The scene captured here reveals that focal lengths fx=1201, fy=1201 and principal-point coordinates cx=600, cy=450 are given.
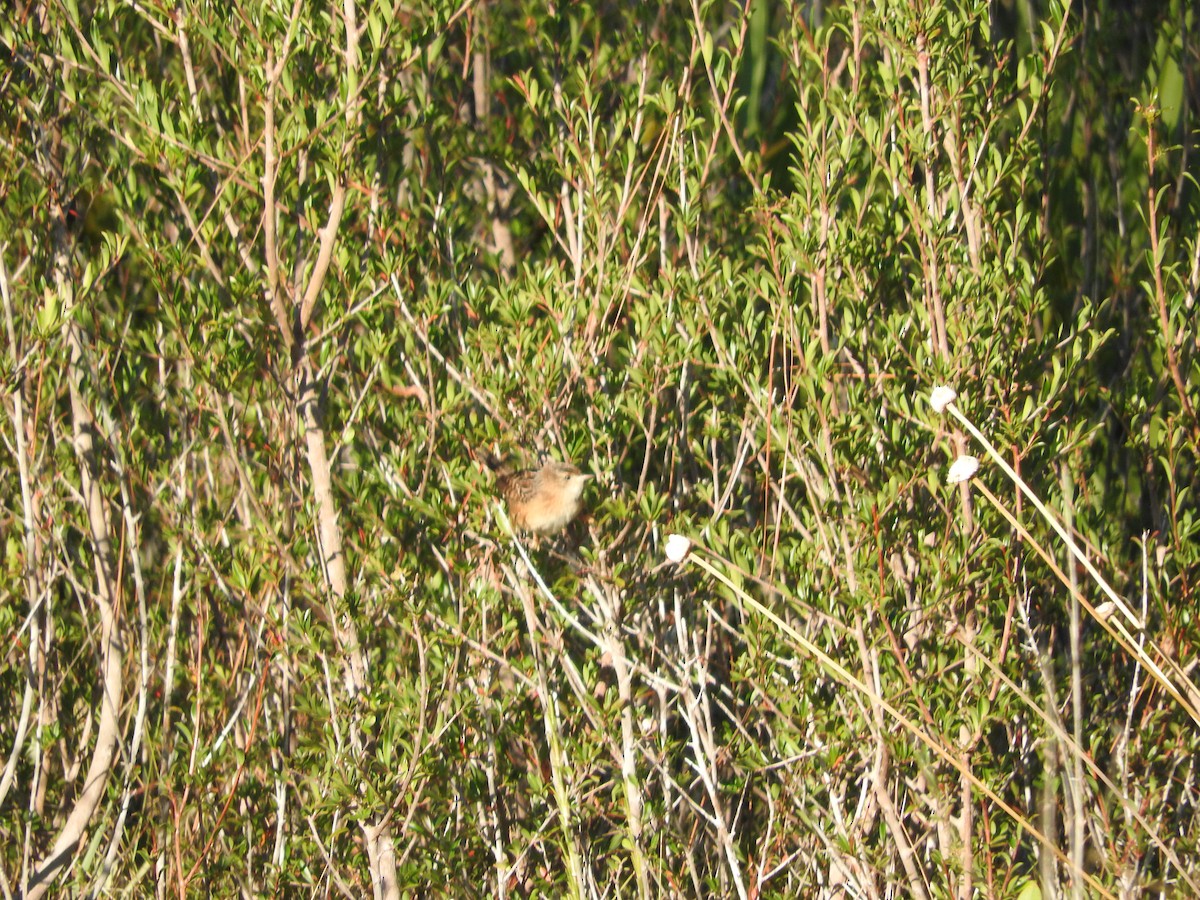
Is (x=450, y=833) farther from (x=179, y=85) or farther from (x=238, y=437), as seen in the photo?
(x=179, y=85)

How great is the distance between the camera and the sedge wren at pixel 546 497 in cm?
301

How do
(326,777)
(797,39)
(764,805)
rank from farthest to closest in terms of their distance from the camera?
(764,805) → (797,39) → (326,777)

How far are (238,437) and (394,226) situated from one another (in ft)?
2.53

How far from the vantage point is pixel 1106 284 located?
13.3 feet

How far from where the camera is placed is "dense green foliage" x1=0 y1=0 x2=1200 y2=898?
2.96 m

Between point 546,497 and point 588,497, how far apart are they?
→ 119 mm

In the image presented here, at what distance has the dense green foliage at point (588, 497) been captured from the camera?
9.71 ft

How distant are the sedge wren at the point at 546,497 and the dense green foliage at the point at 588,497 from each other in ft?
0.24

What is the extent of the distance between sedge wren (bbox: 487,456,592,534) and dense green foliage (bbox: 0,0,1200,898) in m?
0.07

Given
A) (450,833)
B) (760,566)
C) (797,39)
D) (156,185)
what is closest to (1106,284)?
(797,39)

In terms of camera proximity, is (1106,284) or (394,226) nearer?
(394,226)

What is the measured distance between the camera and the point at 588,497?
303 centimetres

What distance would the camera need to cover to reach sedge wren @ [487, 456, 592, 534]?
3008mm

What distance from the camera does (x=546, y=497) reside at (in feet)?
10.1
